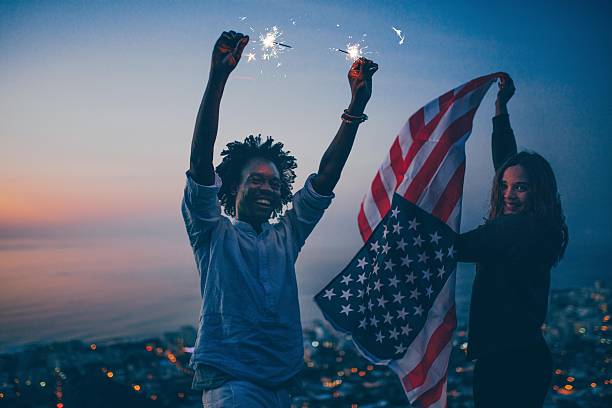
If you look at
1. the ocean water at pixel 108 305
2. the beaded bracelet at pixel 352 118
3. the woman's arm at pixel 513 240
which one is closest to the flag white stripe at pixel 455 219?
the woman's arm at pixel 513 240

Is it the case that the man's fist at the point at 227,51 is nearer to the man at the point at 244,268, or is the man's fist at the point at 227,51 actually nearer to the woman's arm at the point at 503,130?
the man at the point at 244,268

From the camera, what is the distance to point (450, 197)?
11.8ft

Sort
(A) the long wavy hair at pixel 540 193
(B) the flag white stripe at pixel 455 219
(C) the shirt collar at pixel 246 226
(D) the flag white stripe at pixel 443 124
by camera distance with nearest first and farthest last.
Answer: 1. (C) the shirt collar at pixel 246 226
2. (A) the long wavy hair at pixel 540 193
3. (B) the flag white stripe at pixel 455 219
4. (D) the flag white stripe at pixel 443 124

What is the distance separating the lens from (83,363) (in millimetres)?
19156

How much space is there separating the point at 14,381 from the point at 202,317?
686 inches

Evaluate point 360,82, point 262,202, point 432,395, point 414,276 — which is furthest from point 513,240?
point 262,202

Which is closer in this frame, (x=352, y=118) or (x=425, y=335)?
(x=352, y=118)

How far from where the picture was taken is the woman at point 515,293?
3.02 m

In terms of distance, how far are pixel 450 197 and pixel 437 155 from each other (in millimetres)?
360

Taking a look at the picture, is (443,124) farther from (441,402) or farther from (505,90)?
(441,402)

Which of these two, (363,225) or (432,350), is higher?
A: (363,225)

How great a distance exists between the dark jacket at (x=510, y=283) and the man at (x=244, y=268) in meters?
1.13

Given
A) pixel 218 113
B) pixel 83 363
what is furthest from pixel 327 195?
pixel 83 363

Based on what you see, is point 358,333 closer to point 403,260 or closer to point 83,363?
point 403,260
